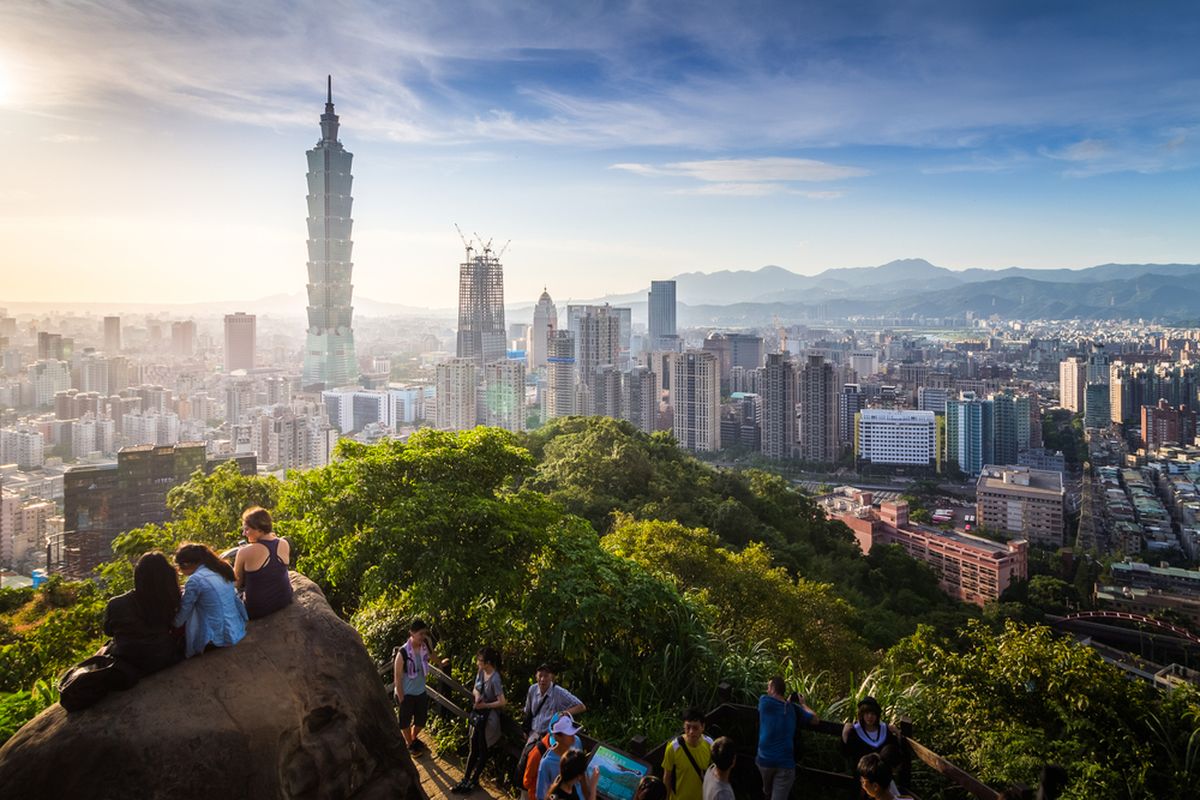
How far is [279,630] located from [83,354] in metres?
53.5

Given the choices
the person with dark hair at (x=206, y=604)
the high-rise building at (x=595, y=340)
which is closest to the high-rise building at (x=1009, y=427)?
the high-rise building at (x=595, y=340)

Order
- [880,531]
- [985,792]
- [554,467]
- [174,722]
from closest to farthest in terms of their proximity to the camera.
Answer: [174,722], [985,792], [554,467], [880,531]

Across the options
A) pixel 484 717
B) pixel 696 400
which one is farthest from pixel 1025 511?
pixel 484 717

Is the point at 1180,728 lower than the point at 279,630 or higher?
lower

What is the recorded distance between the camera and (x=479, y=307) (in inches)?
2953

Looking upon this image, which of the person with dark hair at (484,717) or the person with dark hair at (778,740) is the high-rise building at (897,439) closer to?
the person with dark hair at (778,740)

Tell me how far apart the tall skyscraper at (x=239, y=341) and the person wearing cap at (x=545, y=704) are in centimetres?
7381

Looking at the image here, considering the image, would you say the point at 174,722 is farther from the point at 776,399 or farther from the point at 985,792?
the point at 776,399

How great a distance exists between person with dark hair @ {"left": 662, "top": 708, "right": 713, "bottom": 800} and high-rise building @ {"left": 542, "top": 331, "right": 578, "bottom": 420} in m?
48.3

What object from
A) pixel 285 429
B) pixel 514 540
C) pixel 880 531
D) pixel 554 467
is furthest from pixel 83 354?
pixel 514 540

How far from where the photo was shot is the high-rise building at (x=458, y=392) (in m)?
53.2

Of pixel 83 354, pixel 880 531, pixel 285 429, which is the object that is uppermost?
pixel 83 354

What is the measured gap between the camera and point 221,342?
→ 7888 cm

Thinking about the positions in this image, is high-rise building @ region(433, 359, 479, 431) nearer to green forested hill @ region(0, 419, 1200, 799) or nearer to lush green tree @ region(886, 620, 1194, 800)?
green forested hill @ region(0, 419, 1200, 799)
